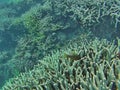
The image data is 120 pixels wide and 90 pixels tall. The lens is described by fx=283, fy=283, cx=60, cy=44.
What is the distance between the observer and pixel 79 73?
4.12 metres

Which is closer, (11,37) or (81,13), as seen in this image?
(81,13)

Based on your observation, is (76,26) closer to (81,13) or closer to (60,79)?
(81,13)

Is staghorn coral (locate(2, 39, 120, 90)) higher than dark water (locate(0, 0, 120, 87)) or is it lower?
lower

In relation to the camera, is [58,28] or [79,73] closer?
[79,73]

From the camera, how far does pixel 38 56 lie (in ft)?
26.5

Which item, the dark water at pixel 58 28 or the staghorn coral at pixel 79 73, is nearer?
the staghorn coral at pixel 79 73

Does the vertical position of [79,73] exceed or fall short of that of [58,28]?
it falls short

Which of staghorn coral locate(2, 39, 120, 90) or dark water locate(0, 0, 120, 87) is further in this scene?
dark water locate(0, 0, 120, 87)

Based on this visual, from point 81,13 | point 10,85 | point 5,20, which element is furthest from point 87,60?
point 5,20

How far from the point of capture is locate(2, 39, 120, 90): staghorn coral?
3.53 meters

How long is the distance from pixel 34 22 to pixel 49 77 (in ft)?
14.8

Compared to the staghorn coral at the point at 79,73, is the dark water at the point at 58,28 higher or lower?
higher

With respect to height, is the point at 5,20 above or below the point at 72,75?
above

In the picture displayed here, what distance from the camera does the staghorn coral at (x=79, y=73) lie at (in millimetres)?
3531
